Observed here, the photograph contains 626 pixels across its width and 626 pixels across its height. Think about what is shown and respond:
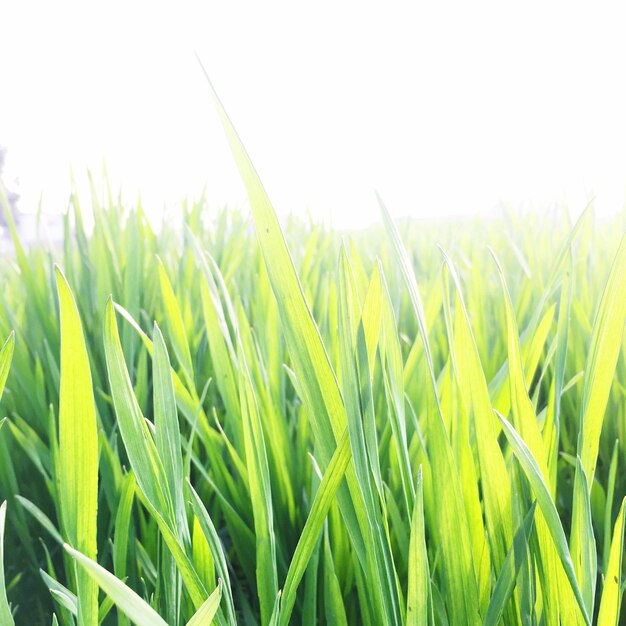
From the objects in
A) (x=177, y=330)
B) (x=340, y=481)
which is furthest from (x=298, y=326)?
(x=177, y=330)

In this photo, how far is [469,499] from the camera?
264 millimetres

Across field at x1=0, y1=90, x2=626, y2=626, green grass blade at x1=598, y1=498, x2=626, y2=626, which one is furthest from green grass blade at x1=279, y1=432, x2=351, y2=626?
green grass blade at x1=598, y1=498, x2=626, y2=626

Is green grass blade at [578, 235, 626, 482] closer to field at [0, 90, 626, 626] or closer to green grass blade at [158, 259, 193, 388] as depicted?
field at [0, 90, 626, 626]

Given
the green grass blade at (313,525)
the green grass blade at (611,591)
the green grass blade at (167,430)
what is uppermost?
the green grass blade at (167,430)

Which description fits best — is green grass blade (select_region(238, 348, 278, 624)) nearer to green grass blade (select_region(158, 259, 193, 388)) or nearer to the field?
the field

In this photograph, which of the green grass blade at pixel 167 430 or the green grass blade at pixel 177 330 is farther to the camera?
the green grass blade at pixel 177 330

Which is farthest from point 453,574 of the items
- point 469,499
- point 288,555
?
point 288,555

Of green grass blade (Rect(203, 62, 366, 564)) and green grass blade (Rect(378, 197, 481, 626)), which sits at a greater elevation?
green grass blade (Rect(203, 62, 366, 564))

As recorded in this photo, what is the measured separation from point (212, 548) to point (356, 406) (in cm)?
8

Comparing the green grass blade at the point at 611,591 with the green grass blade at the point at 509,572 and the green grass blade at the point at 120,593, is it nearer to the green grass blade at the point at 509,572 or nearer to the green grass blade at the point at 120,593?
the green grass blade at the point at 509,572

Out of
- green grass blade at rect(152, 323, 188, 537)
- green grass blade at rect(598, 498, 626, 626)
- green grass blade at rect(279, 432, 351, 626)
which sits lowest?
green grass blade at rect(598, 498, 626, 626)

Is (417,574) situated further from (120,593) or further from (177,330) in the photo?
(177,330)

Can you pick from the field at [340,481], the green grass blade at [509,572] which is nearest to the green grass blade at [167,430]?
the field at [340,481]

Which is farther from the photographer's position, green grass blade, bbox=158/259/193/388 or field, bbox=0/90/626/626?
green grass blade, bbox=158/259/193/388
